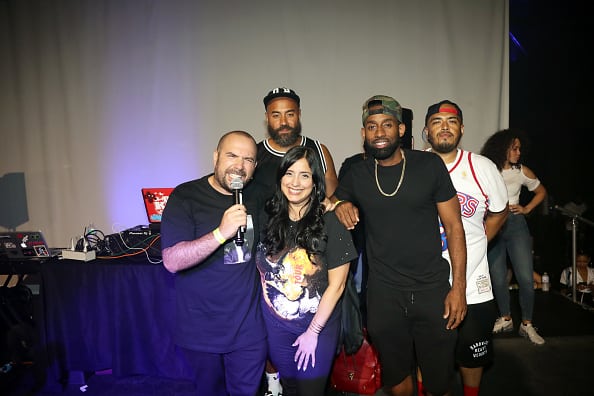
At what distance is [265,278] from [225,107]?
2973mm

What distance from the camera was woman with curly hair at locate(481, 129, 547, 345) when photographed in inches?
138

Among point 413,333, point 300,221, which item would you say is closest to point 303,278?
point 300,221

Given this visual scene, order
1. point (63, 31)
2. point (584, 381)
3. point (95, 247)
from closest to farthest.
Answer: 1. point (584, 381)
2. point (95, 247)
3. point (63, 31)

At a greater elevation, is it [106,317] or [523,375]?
[106,317]

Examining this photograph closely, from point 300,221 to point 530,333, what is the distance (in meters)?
2.82

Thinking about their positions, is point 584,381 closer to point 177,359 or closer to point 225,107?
point 177,359

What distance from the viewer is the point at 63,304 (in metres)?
2.92

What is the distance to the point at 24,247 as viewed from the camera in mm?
3020

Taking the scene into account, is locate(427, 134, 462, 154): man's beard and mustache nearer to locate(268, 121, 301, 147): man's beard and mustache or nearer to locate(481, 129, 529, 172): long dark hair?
locate(268, 121, 301, 147): man's beard and mustache

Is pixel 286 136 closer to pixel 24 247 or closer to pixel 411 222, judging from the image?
pixel 411 222

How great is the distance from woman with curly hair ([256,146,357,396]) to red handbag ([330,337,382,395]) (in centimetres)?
89

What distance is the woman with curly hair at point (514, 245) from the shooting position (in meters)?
3.51

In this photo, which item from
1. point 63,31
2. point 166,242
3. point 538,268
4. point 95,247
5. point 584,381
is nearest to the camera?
point 166,242

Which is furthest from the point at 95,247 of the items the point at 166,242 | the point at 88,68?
the point at 88,68
